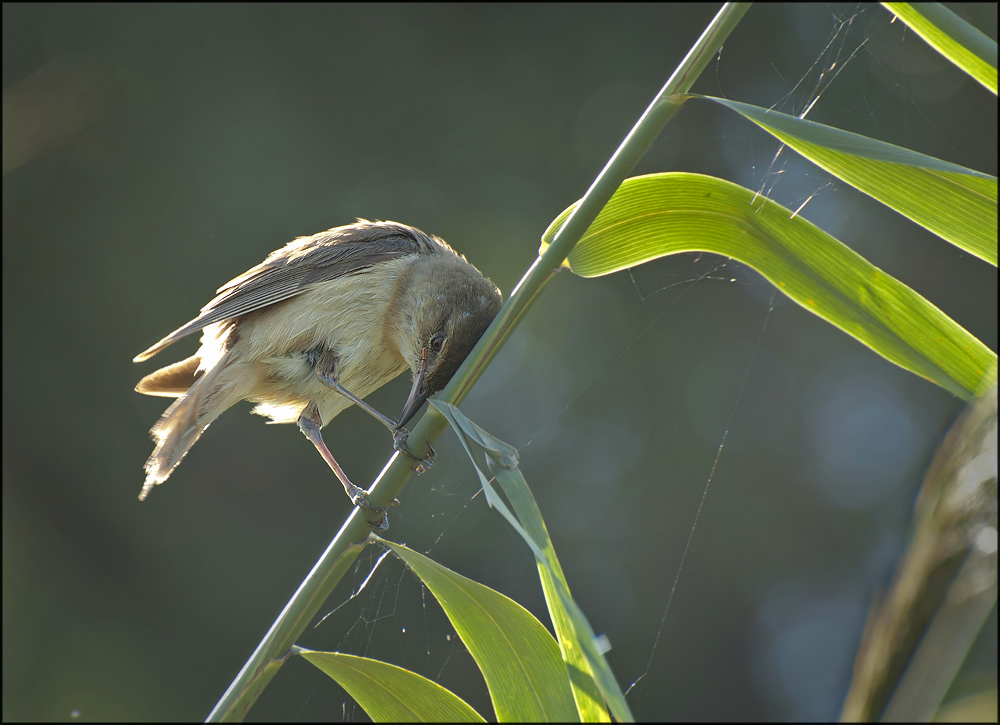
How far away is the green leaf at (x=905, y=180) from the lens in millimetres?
1018

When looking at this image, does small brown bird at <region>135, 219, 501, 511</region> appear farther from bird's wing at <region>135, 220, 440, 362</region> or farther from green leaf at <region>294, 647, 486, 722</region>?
green leaf at <region>294, 647, 486, 722</region>

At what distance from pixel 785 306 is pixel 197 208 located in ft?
16.2

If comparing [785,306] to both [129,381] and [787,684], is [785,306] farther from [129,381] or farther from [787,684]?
[129,381]

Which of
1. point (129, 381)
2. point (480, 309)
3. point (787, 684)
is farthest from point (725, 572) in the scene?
point (129, 381)

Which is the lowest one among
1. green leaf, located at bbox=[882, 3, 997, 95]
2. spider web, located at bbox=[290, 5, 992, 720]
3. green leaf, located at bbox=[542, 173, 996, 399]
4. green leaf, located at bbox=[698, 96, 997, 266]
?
spider web, located at bbox=[290, 5, 992, 720]

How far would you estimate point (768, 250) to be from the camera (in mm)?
1338

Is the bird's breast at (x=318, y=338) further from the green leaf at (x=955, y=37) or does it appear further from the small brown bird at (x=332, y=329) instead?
the green leaf at (x=955, y=37)

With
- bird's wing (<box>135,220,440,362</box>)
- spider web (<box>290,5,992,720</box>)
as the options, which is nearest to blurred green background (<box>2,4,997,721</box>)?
spider web (<box>290,5,992,720</box>)

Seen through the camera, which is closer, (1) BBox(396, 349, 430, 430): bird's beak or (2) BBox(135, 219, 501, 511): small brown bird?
(1) BBox(396, 349, 430, 430): bird's beak

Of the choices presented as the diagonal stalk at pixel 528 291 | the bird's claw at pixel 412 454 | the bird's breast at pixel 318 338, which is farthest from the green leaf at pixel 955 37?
the bird's breast at pixel 318 338

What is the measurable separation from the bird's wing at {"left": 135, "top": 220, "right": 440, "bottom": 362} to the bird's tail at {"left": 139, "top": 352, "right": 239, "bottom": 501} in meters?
0.17

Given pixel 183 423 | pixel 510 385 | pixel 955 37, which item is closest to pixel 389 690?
pixel 183 423

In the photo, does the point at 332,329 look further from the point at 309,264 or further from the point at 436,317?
the point at 436,317

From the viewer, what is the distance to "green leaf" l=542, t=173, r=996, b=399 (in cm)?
122
